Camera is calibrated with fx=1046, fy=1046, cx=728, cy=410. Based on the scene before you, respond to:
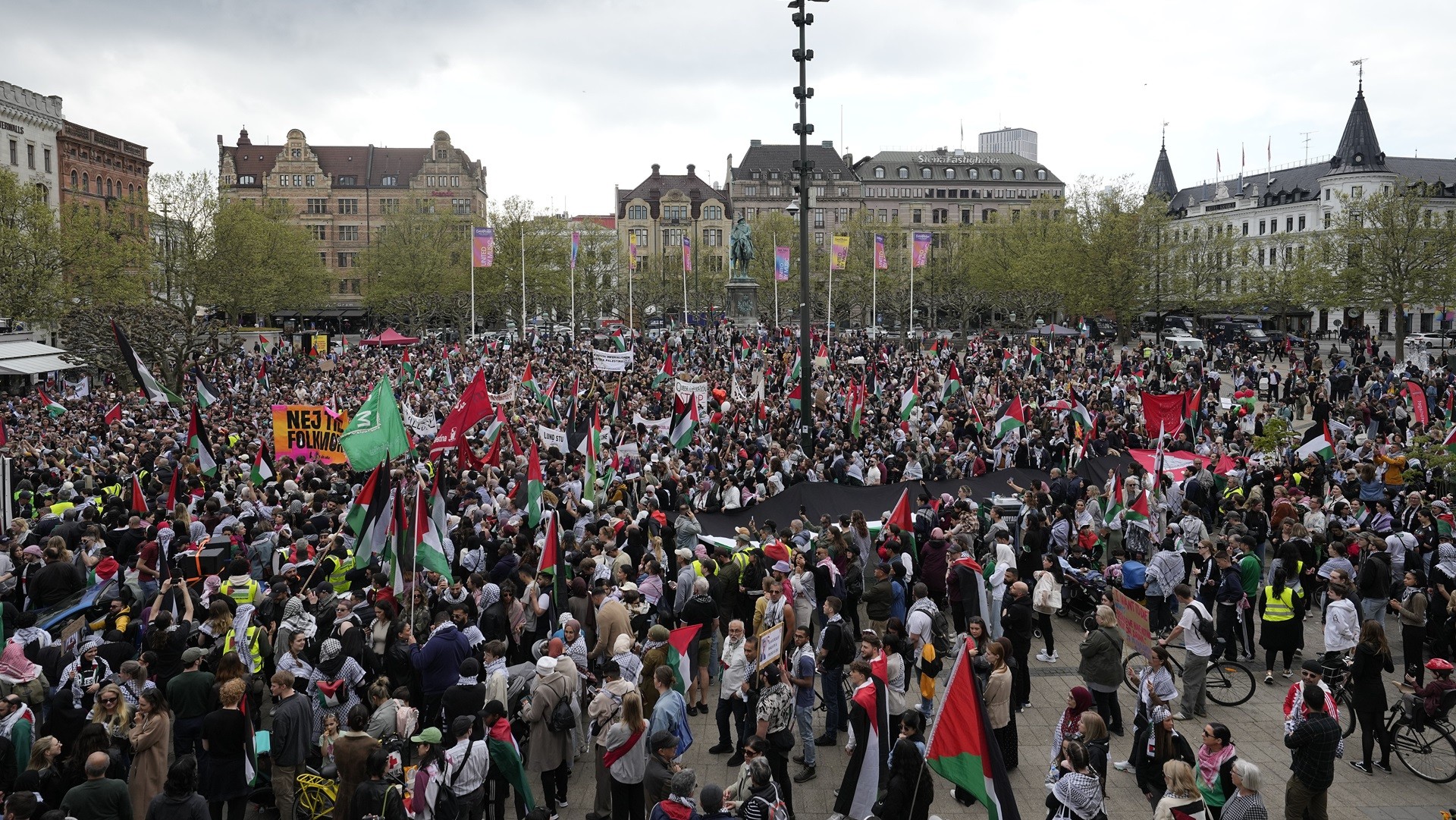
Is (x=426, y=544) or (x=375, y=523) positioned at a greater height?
(x=375, y=523)

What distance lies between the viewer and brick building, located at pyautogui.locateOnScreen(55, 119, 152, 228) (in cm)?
6744

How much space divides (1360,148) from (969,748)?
87.8 meters

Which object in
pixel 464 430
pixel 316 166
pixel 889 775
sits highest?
pixel 316 166

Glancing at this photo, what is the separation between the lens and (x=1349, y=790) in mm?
9602

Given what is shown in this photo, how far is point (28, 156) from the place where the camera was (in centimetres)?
6338

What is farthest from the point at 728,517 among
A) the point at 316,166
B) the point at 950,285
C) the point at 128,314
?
the point at 316,166

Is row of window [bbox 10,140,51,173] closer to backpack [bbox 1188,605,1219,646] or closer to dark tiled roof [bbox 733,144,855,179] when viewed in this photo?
dark tiled roof [bbox 733,144,855,179]

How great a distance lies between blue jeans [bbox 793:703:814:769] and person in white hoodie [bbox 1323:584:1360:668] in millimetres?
5557

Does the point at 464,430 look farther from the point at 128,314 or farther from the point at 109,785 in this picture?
the point at 128,314

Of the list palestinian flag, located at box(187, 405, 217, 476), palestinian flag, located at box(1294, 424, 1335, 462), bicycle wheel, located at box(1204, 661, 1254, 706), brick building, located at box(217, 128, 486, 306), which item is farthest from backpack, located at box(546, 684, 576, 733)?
brick building, located at box(217, 128, 486, 306)

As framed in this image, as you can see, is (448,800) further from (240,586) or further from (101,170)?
(101,170)

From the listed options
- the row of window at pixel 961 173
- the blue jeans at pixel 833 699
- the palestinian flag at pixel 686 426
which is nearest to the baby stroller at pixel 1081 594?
the blue jeans at pixel 833 699

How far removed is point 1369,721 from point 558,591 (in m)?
8.31

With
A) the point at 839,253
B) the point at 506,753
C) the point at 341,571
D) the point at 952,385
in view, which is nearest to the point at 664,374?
the point at 952,385
